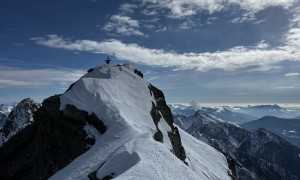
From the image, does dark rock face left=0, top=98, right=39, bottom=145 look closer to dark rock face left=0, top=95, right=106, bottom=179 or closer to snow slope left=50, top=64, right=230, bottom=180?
dark rock face left=0, top=95, right=106, bottom=179

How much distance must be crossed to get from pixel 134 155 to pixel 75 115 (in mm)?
25011

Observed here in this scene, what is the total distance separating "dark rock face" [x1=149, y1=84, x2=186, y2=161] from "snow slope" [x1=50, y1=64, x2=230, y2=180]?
1.40 meters

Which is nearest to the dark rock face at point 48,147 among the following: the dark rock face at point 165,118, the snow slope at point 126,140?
the snow slope at point 126,140

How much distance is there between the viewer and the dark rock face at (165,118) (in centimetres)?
6235

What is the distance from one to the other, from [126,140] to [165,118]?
32.1 m

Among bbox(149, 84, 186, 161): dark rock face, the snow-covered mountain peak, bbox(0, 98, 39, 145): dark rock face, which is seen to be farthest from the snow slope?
bbox(0, 98, 39, 145): dark rock face

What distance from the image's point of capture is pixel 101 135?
164 feet

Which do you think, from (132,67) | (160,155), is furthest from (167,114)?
(160,155)

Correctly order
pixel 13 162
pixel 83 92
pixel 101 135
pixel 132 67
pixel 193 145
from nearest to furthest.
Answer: pixel 101 135
pixel 83 92
pixel 13 162
pixel 132 67
pixel 193 145

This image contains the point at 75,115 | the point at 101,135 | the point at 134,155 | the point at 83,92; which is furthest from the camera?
the point at 83,92

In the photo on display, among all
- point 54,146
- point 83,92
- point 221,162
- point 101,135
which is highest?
point 83,92

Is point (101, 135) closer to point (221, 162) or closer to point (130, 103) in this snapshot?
point (130, 103)

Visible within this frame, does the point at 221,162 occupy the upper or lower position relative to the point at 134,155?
lower

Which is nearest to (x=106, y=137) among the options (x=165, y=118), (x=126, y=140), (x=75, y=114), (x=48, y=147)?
(x=126, y=140)
